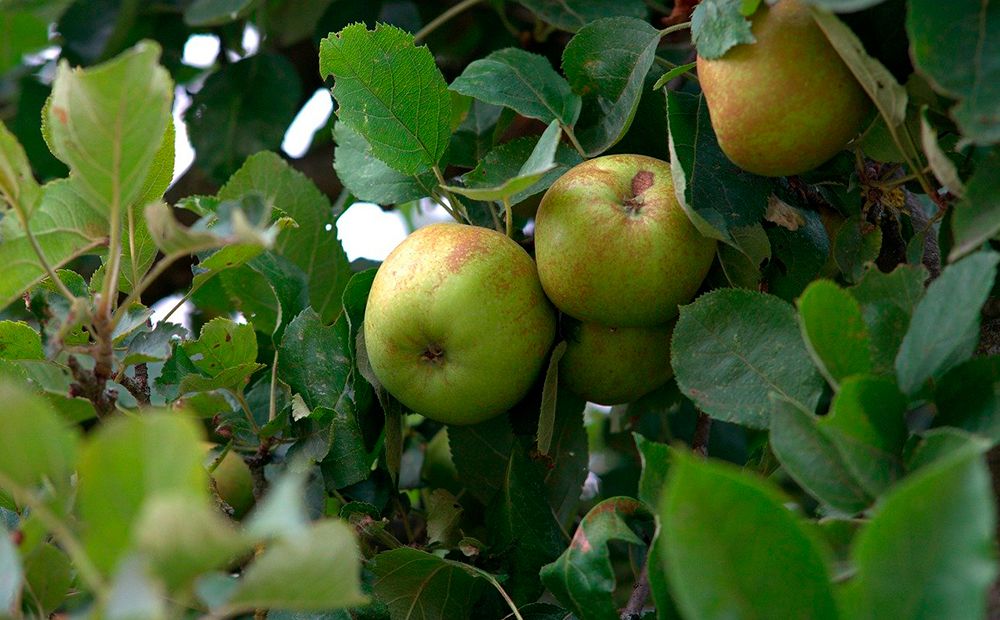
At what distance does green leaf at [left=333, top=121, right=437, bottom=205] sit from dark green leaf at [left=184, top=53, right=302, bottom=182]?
1.91 feet

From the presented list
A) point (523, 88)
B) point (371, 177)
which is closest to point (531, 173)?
point (523, 88)

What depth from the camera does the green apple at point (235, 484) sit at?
112cm

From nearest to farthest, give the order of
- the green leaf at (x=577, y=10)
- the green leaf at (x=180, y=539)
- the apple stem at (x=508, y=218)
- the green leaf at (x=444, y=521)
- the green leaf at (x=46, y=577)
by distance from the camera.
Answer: the green leaf at (x=180, y=539), the green leaf at (x=46, y=577), the apple stem at (x=508, y=218), the green leaf at (x=444, y=521), the green leaf at (x=577, y=10)

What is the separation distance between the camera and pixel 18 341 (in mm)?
841

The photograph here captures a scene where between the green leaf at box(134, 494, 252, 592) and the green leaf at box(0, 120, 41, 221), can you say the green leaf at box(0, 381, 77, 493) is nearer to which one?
the green leaf at box(134, 494, 252, 592)

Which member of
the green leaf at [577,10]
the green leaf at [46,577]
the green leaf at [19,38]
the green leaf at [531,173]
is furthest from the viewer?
the green leaf at [19,38]

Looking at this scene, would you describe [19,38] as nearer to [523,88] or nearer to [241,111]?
[241,111]

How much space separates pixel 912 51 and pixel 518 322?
376mm

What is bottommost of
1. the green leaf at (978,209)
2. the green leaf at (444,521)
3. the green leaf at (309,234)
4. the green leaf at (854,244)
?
the green leaf at (444,521)

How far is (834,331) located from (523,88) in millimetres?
422

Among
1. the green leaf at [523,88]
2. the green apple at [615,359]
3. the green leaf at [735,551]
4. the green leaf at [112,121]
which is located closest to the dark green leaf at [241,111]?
the green leaf at [523,88]

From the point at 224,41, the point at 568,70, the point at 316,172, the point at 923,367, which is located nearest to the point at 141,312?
the point at 568,70

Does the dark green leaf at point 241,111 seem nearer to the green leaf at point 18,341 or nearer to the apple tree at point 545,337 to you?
the apple tree at point 545,337

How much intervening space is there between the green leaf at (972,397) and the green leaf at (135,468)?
1.47 ft
